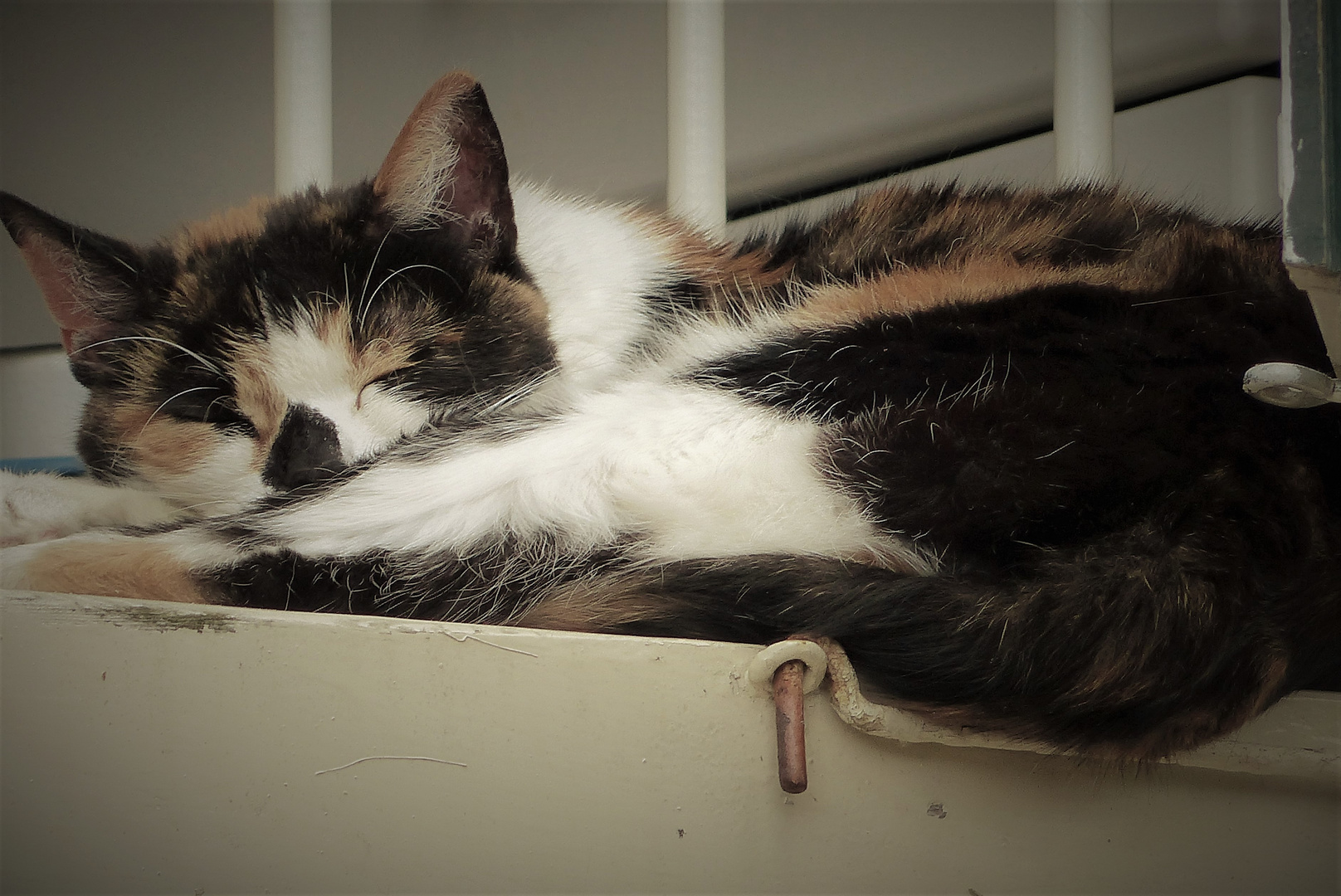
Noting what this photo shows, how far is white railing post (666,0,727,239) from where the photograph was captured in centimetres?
112

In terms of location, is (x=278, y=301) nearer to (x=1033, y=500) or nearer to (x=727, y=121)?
(x=1033, y=500)

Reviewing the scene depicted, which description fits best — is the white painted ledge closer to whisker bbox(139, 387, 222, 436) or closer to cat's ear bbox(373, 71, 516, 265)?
whisker bbox(139, 387, 222, 436)

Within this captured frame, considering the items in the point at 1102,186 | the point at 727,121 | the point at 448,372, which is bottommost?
the point at 448,372

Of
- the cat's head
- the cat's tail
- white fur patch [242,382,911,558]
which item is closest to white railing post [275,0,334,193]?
the cat's head

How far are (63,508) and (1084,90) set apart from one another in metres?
1.33

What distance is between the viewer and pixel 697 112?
1155mm

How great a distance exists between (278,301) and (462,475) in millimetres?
314

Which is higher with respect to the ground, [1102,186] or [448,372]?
[1102,186]

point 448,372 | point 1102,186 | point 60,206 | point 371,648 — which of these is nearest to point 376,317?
point 448,372

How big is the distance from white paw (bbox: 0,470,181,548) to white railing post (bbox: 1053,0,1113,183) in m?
1.19

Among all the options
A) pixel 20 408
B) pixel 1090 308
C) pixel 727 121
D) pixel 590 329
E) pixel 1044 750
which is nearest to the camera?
pixel 1044 750

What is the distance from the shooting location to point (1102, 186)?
104 centimetres

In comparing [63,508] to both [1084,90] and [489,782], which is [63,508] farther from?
[1084,90]

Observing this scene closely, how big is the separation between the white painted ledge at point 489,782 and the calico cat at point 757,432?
6cm
